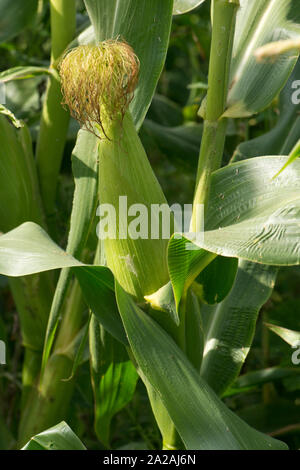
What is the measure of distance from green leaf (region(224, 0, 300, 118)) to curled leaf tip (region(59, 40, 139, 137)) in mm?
135

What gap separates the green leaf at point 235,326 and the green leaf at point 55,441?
0.65 feet

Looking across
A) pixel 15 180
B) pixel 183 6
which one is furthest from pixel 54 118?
pixel 183 6

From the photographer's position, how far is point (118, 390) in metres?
0.72

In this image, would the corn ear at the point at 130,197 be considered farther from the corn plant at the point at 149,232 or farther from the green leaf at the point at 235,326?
the green leaf at the point at 235,326

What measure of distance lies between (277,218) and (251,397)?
822mm

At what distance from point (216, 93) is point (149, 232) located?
0.17 metres

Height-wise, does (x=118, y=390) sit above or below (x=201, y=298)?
below

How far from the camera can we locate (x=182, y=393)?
51 centimetres

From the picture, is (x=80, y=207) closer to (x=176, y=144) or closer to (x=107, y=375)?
(x=107, y=375)

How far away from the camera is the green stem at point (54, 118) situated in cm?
79

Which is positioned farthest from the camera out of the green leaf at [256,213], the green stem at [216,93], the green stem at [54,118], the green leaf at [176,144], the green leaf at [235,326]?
the green leaf at [176,144]

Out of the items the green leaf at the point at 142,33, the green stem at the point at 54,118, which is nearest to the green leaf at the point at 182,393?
the green leaf at the point at 142,33
